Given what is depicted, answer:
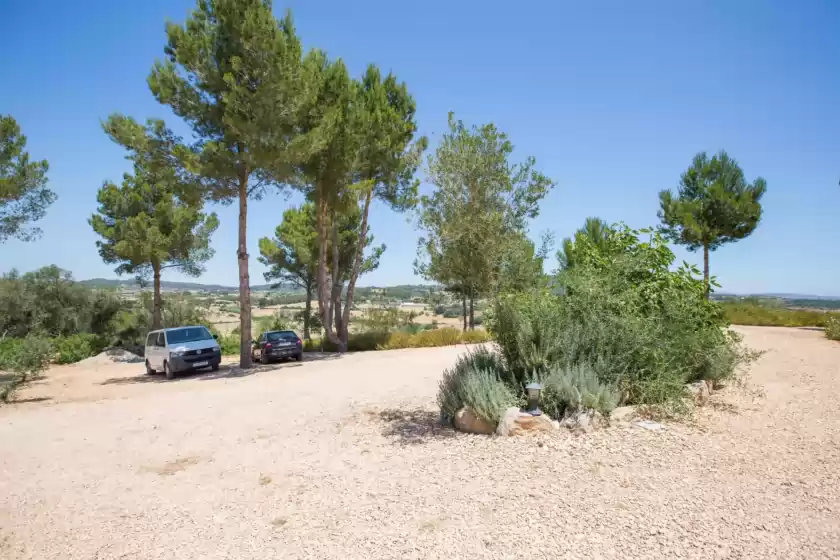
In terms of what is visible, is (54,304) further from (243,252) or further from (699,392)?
(699,392)

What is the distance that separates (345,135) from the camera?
1831cm

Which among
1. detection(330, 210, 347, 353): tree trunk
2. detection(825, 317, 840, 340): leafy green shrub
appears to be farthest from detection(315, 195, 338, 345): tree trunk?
Answer: detection(825, 317, 840, 340): leafy green shrub

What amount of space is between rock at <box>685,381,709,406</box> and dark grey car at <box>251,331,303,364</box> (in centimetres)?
1426

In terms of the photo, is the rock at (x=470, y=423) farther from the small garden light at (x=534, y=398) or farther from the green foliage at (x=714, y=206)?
the green foliage at (x=714, y=206)

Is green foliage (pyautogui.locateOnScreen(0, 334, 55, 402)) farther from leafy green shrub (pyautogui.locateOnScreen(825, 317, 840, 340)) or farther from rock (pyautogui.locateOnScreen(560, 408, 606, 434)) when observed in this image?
leafy green shrub (pyautogui.locateOnScreen(825, 317, 840, 340))

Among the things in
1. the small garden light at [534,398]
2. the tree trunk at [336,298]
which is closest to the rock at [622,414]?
the small garden light at [534,398]

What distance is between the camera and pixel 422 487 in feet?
14.0

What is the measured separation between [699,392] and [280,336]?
1499cm

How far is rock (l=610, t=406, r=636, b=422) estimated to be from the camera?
5.33 m

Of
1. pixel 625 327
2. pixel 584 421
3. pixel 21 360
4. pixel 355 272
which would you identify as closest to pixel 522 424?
pixel 584 421

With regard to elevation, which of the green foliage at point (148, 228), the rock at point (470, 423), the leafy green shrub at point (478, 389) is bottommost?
the rock at point (470, 423)

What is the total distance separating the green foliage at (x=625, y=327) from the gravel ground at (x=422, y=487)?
0.64 meters

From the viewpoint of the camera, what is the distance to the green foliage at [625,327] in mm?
5891

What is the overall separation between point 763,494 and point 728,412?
2.48m
